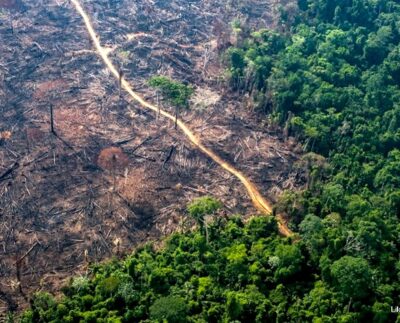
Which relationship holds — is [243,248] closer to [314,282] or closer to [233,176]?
[314,282]

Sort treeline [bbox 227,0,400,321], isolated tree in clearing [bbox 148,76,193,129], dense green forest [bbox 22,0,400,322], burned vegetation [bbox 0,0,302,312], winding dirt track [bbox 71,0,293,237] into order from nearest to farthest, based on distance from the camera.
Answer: dense green forest [bbox 22,0,400,322] → treeline [bbox 227,0,400,321] → burned vegetation [bbox 0,0,302,312] → winding dirt track [bbox 71,0,293,237] → isolated tree in clearing [bbox 148,76,193,129]

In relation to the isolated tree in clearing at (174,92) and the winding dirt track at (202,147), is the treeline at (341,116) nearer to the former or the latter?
the winding dirt track at (202,147)

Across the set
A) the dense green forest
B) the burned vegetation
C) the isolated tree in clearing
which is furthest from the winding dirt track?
the dense green forest

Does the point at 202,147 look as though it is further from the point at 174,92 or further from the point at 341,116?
the point at 341,116

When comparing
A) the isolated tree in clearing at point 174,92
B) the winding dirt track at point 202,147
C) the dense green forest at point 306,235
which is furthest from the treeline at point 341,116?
the isolated tree in clearing at point 174,92

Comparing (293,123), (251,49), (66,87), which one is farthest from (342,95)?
(66,87)

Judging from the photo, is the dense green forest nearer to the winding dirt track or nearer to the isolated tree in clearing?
the winding dirt track
